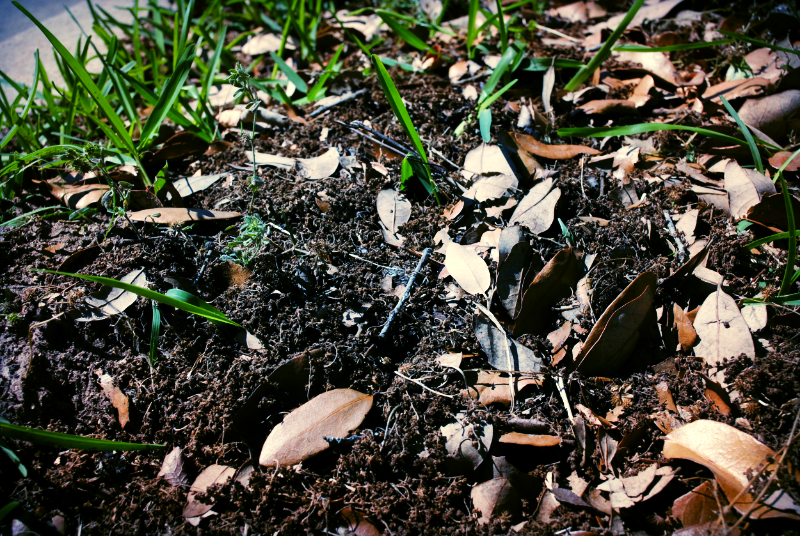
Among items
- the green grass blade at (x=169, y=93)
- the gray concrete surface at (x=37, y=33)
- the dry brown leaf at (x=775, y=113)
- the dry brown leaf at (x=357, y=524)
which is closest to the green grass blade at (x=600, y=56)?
the dry brown leaf at (x=775, y=113)

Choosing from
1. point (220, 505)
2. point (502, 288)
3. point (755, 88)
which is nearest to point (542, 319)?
point (502, 288)

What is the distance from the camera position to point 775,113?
1.77m

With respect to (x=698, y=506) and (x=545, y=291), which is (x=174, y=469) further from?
(x=698, y=506)

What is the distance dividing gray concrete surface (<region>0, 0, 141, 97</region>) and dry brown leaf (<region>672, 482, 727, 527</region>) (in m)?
3.32

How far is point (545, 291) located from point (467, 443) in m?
0.50

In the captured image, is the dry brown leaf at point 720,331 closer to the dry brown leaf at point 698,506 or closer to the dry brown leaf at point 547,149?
the dry brown leaf at point 698,506

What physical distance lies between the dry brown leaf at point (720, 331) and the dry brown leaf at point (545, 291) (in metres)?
0.36

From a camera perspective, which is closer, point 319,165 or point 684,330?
point 684,330

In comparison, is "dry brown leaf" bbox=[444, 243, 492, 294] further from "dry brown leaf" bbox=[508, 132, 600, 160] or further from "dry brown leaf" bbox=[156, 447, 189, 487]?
"dry brown leaf" bbox=[156, 447, 189, 487]

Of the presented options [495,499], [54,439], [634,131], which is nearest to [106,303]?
[54,439]

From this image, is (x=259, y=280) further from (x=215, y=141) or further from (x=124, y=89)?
(x=124, y=89)

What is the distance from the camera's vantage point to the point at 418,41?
91.3 inches

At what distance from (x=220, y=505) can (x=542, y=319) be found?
1.01 m

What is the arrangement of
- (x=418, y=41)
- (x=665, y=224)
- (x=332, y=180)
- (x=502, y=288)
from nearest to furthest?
(x=502, y=288)
(x=665, y=224)
(x=332, y=180)
(x=418, y=41)
